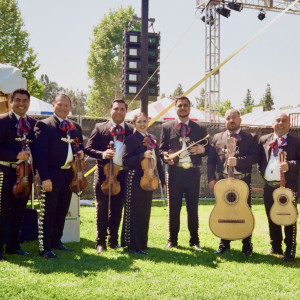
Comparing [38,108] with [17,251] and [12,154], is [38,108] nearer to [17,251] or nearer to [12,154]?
[17,251]

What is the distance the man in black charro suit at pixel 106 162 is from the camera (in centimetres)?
495

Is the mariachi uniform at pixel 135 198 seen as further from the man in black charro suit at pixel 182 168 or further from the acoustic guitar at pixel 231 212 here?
the acoustic guitar at pixel 231 212

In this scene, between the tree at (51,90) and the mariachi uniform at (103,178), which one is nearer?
the mariachi uniform at (103,178)

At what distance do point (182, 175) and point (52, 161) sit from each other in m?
1.71

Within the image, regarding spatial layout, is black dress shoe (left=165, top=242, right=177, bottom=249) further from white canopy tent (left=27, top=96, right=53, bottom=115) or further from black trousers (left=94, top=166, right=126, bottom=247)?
white canopy tent (left=27, top=96, right=53, bottom=115)

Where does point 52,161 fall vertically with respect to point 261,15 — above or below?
below

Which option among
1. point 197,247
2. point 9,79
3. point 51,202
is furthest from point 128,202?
point 9,79

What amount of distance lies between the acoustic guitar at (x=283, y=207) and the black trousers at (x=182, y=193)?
3.47 feet

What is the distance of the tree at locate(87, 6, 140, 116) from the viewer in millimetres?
34344

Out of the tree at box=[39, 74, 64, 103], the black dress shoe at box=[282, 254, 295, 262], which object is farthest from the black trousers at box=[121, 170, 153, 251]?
the tree at box=[39, 74, 64, 103]

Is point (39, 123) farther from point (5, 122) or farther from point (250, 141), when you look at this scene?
point (250, 141)

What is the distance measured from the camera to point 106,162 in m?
4.93

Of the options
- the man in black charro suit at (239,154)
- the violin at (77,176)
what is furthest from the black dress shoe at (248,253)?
the violin at (77,176)

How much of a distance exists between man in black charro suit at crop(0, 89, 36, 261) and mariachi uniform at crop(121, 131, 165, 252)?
4.03 feet
